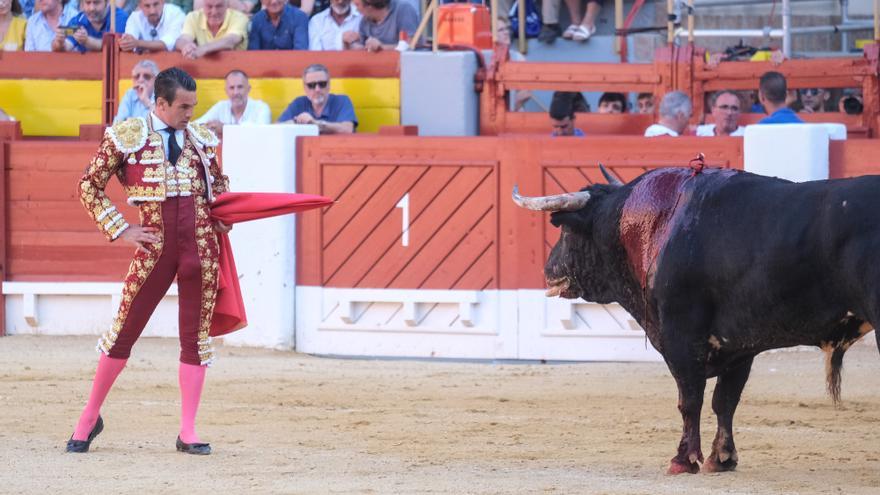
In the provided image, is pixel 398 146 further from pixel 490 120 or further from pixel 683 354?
pixel 683 354

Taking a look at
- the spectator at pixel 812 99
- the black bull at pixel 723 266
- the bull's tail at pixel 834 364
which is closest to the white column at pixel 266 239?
the black bull at pixel 723 266

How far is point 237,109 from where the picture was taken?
9.84 meters

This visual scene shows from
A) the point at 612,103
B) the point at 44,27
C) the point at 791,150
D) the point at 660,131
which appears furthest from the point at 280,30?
the point at 791,150

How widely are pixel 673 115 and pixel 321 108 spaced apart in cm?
221

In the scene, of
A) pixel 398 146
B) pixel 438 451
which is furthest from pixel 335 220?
pixel 438 451

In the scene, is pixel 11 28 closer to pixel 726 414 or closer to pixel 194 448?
pixel 194 448

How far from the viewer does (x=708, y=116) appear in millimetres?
10164

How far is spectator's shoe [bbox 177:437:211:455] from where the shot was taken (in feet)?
19.4

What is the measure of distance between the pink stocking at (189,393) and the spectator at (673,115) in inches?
154

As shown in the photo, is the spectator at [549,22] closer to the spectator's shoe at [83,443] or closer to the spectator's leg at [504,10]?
the spectator's leg at [504,10]

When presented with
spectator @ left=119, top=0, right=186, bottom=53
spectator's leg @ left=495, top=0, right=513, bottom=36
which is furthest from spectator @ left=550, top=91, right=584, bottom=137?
spectator's leg @ left=495, top=0, right=513, bottom=36

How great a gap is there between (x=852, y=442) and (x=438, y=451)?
65.8 inches

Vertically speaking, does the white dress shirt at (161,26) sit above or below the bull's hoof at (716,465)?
above

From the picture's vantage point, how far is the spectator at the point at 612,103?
34.6 feet
